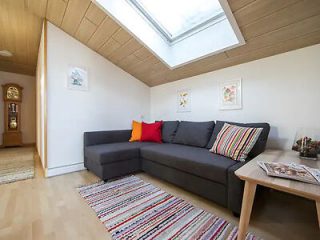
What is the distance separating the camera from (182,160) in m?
1.85

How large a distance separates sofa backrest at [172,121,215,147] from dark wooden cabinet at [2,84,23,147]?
494 cm

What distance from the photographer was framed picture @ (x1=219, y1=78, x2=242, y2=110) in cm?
235

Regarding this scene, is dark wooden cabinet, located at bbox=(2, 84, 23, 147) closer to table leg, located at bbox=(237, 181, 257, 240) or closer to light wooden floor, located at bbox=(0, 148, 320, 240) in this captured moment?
light wooden floor, located at bbox=(0, 148, 320, 240)

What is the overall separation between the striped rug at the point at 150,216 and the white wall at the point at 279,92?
134 centimetres

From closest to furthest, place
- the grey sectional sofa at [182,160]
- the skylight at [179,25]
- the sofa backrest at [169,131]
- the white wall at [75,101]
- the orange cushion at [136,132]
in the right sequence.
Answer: the grey sectional sofa at [182,160], the skylight at [179,25], the white wall at [75,101], the sofa backrest at [169,131], the orange cushion at [136,132]

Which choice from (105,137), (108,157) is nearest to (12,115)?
(105,137)

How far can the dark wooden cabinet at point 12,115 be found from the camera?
462 cm

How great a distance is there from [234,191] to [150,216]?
78cm

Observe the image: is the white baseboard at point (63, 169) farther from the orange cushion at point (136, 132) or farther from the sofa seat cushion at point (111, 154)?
the orange cushion at point (136, 132)

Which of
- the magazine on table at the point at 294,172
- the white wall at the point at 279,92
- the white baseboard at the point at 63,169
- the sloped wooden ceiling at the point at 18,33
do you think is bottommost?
the white baseboard at the point at 63,169

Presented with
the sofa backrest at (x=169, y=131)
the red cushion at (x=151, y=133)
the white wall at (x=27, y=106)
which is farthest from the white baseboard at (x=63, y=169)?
the white wall at (x=27, y=106)

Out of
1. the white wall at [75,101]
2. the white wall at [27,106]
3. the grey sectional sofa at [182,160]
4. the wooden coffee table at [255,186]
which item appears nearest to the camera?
the wooden coffee table at [255,186]

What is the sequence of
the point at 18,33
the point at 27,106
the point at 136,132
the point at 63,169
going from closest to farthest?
the point at 63,169
the point at 18,33
the point at 136,132
the point at 27,106

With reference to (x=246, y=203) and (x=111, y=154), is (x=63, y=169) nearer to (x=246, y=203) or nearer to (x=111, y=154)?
(x=111, y=154)
